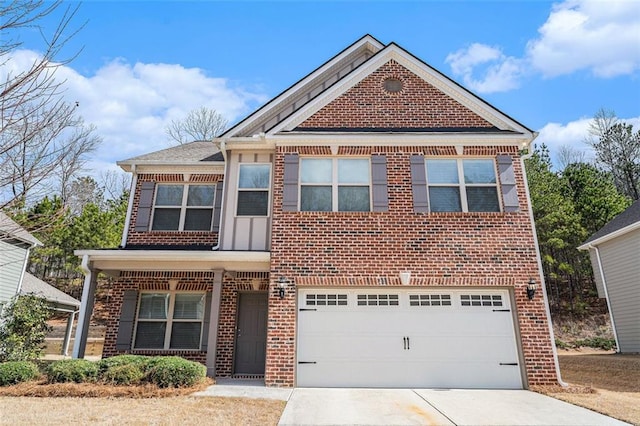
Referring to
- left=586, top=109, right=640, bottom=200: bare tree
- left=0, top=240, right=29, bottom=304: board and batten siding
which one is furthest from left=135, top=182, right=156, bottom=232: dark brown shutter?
left=586, top=109, right=640, bottom=200: bare tree

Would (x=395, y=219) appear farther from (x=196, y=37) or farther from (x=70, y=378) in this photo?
(x=70, y=378)

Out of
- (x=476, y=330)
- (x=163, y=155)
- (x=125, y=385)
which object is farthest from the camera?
(x=163, y=155)

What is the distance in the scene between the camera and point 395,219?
9258 millimetres

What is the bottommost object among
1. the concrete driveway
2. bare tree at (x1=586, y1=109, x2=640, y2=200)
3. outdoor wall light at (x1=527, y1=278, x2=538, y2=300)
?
the concrete driveway

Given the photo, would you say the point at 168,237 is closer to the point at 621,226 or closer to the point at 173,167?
the point at 173,167

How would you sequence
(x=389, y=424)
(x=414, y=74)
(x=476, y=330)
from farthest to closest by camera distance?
(x=414, y=74), (x=476, y=330), (x=389, y=424)

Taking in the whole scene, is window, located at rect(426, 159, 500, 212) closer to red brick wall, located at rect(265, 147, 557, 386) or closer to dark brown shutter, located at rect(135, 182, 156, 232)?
red brick wall, located at rect(265, 147, 557, 386)

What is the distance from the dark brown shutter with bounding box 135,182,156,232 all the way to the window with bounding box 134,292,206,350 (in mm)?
1927

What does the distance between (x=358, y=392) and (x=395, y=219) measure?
12.8 feet

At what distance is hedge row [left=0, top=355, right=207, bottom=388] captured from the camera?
737cm

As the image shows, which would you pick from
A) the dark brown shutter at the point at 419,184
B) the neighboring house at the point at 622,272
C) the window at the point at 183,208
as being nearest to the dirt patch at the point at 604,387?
the neighboring house at the point at 622,272

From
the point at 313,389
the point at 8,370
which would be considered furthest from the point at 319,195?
the point at 8,370

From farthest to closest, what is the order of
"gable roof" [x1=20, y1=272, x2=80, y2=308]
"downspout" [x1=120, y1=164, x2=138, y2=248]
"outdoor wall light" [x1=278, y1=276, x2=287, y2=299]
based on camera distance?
"gable roof" [x1=20, y1=272, x2=80, y2=308], "downspout" [x1=120, y1=164, x2=138, y2=248], "outdoor wall light" [x1=278, y1=276, x2=287, y2=299]

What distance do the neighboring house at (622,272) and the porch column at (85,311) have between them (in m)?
16.7
